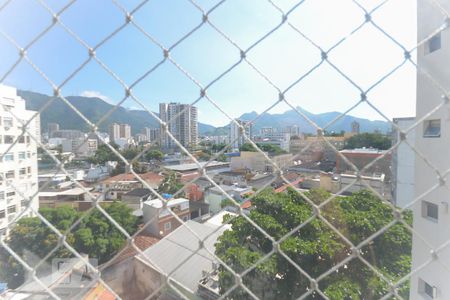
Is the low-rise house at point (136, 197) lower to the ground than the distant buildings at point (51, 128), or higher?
lower

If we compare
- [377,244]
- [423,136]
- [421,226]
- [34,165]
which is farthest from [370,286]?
[34,165]

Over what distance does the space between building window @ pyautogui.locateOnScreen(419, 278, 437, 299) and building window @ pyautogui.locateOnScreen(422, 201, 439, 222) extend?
0.55 feet

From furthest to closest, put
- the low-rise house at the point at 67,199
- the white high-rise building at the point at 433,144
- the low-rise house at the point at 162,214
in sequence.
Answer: the low-rise house at the point at 67,199 → the low-rise house at the point at 162,214 → the white high-rise building at the point at 433,144

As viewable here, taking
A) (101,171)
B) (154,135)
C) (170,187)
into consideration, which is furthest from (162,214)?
(170,187)

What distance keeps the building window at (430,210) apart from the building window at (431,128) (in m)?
0.18

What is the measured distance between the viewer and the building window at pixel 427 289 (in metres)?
0.57

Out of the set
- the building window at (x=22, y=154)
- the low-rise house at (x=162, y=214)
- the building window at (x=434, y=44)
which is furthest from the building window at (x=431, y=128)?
the building window at (x=22, y=154)

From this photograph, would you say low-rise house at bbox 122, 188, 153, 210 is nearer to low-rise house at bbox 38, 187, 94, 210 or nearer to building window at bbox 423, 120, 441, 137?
low-rise house at bbox 38, 187, 94, 210

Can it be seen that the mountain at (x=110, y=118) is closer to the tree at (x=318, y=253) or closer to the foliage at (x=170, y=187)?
the foliage at (x=170, y=187)

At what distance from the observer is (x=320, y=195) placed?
1.40 m

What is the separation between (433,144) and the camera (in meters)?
0.54

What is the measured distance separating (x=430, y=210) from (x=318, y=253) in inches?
44.8

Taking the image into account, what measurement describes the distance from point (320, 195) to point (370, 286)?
74 cm

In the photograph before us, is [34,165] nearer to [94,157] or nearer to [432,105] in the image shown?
[94,157]
